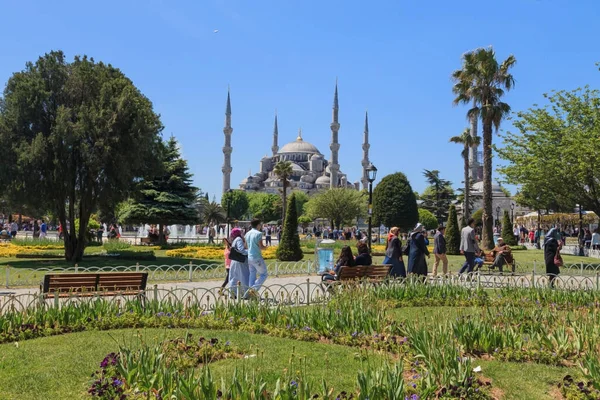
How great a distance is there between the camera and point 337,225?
5147 centimetres

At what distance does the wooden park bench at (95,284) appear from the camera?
23.9ft

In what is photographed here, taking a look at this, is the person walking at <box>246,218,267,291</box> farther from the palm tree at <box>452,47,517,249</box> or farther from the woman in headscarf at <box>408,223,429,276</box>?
the palm tree at <box>452,47,517,249</box>

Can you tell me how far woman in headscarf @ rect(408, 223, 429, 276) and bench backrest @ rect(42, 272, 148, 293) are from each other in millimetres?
5168

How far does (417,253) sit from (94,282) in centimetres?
597

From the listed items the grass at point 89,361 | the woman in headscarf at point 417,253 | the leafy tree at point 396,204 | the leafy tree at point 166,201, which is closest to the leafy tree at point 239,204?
the leafy tree at point 396,204

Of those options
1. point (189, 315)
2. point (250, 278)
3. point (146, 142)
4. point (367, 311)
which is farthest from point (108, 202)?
point (367, 311)

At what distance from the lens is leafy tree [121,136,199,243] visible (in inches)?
1037

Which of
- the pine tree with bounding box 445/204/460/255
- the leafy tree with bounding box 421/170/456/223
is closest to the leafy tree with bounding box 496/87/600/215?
the pine tree with bounding box 445/204/460/255

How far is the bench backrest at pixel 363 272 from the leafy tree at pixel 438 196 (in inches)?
1914

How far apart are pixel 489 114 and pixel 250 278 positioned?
1721 centimetres

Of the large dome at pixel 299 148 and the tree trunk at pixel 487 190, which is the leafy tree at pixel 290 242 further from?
the large dome at pixel 299 148

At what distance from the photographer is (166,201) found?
87.8 feet

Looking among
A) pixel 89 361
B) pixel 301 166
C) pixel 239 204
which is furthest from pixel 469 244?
pixel 301 166

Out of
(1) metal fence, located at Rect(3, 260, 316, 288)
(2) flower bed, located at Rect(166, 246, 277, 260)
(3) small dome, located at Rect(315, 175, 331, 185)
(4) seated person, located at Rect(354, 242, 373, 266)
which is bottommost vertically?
(1) metal fence, located at Rect(3, 260, 316, 288)
